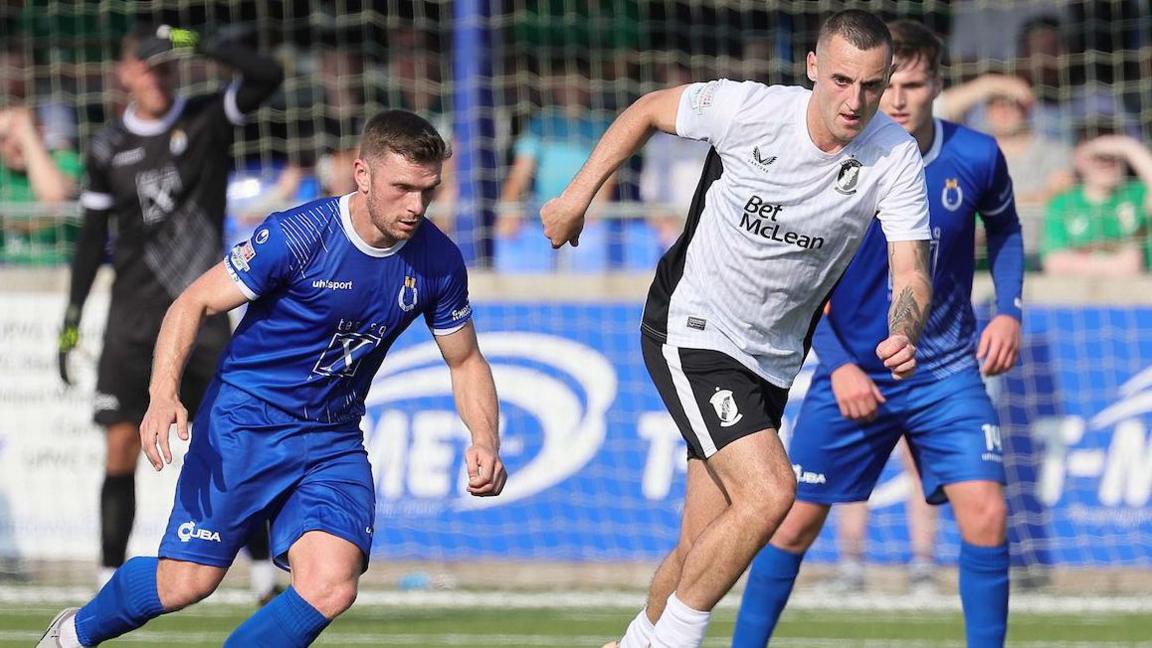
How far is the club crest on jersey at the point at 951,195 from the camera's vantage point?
665cm

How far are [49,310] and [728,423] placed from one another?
578cm

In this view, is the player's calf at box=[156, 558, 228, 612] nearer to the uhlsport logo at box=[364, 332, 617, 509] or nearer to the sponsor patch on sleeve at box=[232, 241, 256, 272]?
the sponsor patch on sleeve at box=[232, 241, 256, 272]

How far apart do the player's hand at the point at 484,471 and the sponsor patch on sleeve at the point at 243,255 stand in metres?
0.92

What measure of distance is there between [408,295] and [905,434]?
2134 mm

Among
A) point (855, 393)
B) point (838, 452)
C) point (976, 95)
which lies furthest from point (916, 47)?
point (976, 95)

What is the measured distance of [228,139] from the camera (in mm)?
8914

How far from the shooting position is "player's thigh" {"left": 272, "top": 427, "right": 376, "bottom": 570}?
18.4ft

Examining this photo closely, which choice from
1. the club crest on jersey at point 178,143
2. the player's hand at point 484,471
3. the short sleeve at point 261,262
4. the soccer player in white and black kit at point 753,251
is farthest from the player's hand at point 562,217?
the club crest on jersey at point 178,143

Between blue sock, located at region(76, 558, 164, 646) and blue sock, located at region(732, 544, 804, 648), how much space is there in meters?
2.19

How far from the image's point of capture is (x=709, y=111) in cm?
562

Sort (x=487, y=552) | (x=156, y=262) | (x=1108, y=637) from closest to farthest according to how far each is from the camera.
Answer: (x=1108, y=637)
(x=156, y=262)
(x=487, y=552)

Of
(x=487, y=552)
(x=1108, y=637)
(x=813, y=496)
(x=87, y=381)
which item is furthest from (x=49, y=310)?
(x=1108, y=637)

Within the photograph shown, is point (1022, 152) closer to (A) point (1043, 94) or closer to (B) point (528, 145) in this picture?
(A) point (1043, 94)

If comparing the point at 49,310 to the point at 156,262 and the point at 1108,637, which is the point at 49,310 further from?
the point at 1108,637
